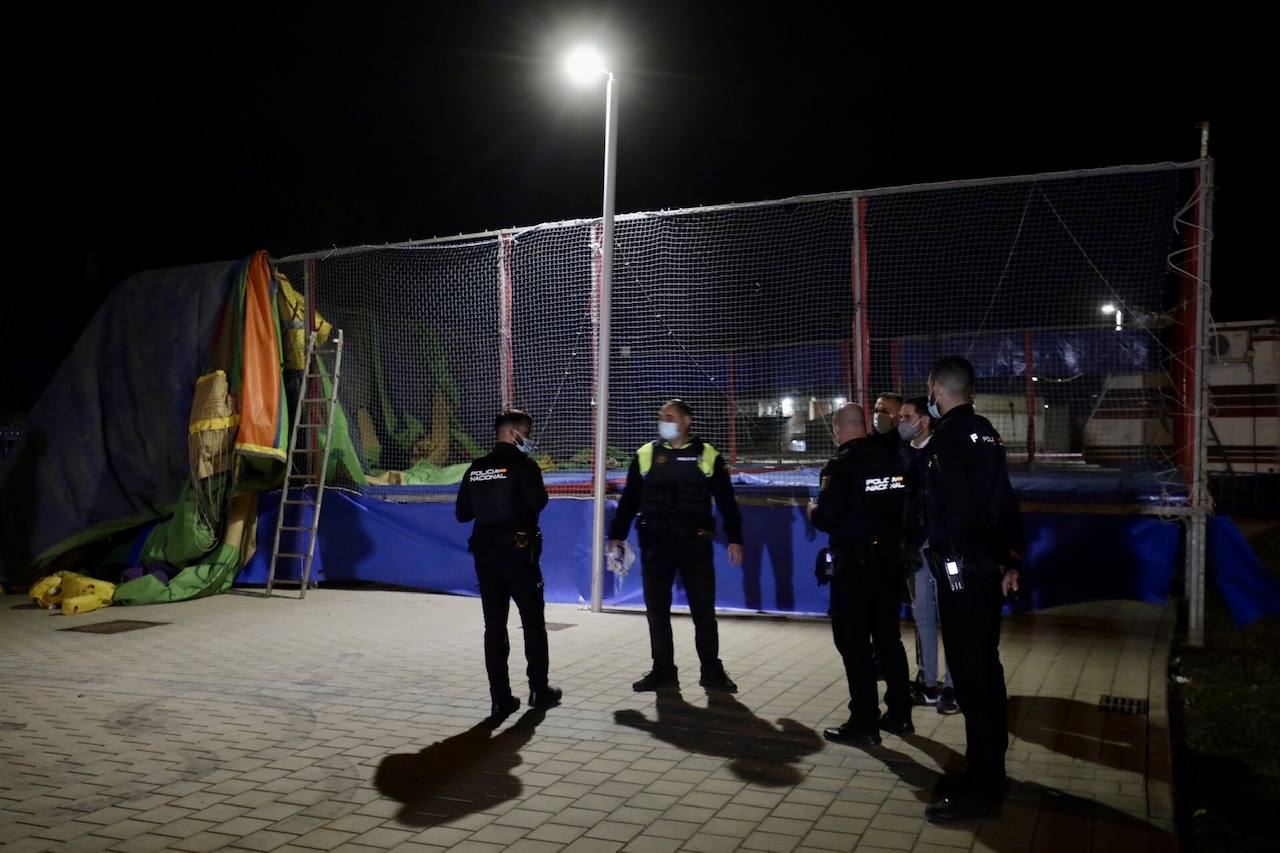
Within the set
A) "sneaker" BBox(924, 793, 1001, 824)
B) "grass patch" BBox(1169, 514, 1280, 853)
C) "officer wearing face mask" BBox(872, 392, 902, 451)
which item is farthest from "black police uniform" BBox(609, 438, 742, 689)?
"grass patch" BBox(1169, 514, 1280, 853)

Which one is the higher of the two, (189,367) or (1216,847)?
(189,367)

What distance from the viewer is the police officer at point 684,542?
6.66m

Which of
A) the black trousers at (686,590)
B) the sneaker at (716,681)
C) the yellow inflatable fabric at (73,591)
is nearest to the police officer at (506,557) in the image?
the black trousers at (686,590)

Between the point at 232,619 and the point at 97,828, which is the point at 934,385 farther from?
the point at 232,619

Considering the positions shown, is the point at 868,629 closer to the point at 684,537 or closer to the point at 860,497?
the point at 860,497

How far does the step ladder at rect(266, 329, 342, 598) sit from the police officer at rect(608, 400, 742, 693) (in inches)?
209

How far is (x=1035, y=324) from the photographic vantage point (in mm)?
9992

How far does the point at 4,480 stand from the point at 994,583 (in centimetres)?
1114

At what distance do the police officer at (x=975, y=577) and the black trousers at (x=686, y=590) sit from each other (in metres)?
2.39

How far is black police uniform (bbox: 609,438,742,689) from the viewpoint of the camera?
6.66 meters

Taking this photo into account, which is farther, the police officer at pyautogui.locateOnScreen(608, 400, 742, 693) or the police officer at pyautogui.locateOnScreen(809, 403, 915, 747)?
the police officer at pyautogui.locateOnScreen(608, 400, 742, 693)

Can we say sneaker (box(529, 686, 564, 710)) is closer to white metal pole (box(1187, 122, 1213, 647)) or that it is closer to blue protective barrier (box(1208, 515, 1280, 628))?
white metal pole (box(1187, 122, 1213, 647))

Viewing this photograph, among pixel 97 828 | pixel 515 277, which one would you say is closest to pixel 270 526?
pixel 515 277

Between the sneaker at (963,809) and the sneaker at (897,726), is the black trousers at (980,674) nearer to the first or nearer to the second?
the sneaker at (963,809)
